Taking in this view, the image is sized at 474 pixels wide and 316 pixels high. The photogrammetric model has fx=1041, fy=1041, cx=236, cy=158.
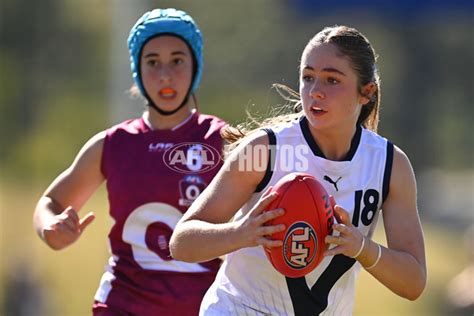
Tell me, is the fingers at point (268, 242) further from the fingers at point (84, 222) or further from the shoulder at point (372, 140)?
the fingers at point (84, 222)

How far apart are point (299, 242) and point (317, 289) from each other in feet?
1.49

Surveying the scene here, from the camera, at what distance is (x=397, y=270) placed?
3.82 metres

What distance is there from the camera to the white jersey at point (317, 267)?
3.94 m

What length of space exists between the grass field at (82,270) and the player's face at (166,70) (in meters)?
6.34

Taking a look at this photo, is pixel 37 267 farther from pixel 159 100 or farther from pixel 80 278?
pixel 159 100

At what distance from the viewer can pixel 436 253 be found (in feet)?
46.7

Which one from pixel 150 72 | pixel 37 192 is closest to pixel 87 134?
pixel 37 192

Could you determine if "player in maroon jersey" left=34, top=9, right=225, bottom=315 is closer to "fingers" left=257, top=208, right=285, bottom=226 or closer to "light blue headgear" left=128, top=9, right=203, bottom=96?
"light blue headgear" left=128, top=9, right=203, bottom=96

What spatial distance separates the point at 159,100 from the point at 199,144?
0.96ft

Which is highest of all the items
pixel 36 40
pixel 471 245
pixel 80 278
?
pixel 36 40

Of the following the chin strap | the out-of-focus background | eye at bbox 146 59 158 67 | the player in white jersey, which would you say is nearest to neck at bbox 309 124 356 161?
the player in white jersey

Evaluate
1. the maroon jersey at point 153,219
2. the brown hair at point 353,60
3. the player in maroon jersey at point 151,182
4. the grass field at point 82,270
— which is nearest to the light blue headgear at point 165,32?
the player in maroon jersey at point 151,182

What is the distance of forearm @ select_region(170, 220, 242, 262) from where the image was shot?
3.62m

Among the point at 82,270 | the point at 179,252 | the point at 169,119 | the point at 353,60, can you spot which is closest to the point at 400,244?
the point at 353,60
